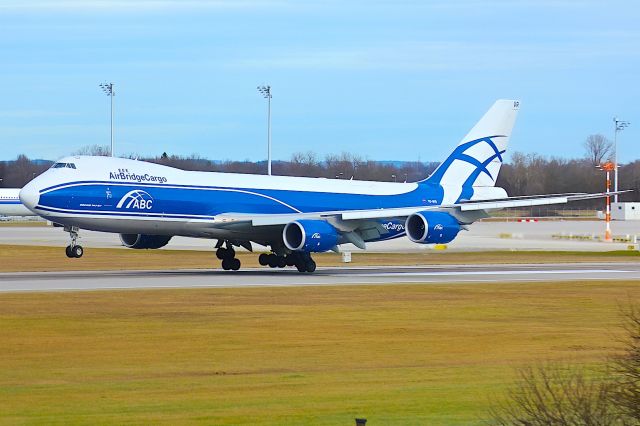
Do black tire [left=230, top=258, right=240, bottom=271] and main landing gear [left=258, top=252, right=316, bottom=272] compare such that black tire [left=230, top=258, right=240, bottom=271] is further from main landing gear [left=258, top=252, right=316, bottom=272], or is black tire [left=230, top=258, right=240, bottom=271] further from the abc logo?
the abc logo

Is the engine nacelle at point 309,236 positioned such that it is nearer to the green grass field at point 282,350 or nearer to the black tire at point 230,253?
the black tire at point 230,253

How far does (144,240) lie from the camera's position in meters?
47.9

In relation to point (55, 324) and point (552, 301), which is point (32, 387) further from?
point (552, 301)

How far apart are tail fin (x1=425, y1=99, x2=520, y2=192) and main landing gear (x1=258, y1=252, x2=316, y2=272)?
29.4 ft

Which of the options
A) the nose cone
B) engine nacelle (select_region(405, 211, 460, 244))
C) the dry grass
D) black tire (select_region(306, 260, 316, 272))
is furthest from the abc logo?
engine nacelle (select_region(405, 211, 460, 244))

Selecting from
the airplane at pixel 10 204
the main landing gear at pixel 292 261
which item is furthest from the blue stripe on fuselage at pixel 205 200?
the airplane at pixel 10 204

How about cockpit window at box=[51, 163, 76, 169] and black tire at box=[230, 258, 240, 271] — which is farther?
black tire at box=[230, 258, 240, 271]

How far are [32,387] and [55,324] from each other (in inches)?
351

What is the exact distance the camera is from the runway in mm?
39834

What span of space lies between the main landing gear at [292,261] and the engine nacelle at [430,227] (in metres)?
4.37

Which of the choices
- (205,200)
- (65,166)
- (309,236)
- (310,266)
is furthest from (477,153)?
(65,166)

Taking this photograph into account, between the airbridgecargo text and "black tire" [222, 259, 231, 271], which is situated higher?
the airbridgecargo text

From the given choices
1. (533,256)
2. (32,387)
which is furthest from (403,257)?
(32,387)

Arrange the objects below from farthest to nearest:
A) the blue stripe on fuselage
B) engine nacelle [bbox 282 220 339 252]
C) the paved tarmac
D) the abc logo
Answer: the paved tarmac, engine nacelle [bbox 282 220 339 252], the abc logo, the blue stripe on fuselage
